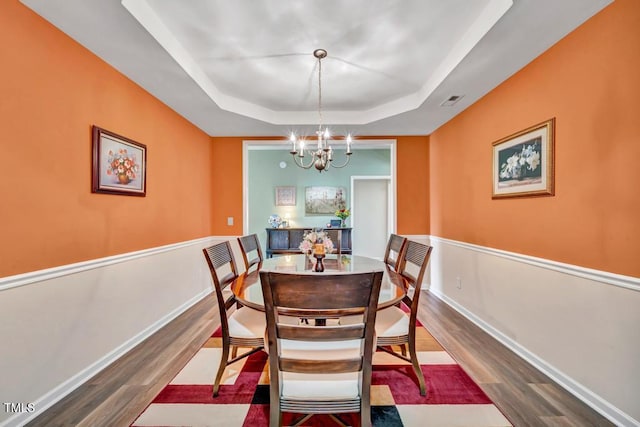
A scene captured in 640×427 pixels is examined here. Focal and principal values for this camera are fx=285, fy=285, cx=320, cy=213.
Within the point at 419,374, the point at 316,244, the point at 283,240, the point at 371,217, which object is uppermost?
the point at 371,217

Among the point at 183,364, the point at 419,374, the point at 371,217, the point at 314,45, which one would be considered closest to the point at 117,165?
the point at 183,364

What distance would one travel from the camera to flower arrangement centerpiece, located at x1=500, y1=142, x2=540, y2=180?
2221 mm

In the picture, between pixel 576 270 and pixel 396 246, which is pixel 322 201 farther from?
pixel 576 270

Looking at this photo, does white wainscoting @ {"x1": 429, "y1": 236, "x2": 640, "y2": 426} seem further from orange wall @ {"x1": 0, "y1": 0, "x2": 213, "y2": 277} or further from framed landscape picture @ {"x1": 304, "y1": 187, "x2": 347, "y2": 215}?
framed landscape picture @ {"x1": 304, "y1": 187, "x2": 347, "y2": 215}

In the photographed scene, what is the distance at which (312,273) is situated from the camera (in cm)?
135

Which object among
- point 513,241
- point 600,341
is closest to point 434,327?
point 513,241

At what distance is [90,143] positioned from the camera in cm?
210

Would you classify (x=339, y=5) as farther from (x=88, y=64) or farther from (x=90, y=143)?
(x=90, y=143)

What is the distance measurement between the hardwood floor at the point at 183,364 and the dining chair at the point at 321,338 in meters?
1.14

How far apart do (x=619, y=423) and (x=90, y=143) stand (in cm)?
380

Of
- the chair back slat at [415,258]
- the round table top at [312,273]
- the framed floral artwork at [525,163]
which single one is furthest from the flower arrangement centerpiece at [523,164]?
the round table top at [312,273]

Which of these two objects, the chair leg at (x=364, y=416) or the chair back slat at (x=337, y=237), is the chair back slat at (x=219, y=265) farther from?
the chair back slat at (x=337, y=237)

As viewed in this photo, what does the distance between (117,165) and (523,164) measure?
132 inches

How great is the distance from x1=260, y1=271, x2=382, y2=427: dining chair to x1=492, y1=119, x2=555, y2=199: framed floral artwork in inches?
74.0
